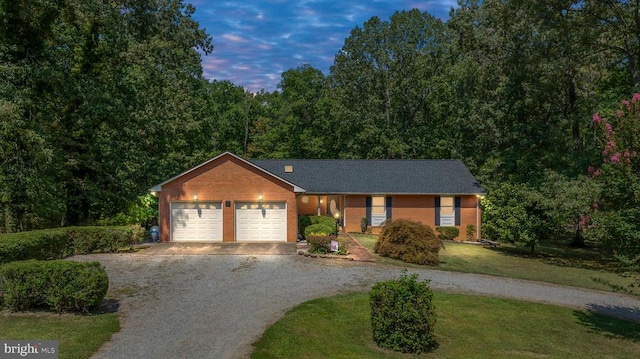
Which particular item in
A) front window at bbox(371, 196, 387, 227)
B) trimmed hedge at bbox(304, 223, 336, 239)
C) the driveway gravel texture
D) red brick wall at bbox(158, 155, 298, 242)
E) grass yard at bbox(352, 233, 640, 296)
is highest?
red brick wall at bbox(158, 155, 298, 242)

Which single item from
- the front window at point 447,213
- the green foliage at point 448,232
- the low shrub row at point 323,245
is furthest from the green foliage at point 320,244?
the front window at point 447,213

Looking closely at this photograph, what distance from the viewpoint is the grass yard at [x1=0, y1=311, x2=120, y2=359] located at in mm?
8836

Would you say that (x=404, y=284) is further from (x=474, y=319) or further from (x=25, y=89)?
(x=25, y=89)

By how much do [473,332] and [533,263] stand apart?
14276mm

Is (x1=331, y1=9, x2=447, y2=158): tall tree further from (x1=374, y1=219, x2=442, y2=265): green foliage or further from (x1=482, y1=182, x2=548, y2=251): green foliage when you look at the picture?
(x1=374, y1=219, x2=442, y2=265): green foliage

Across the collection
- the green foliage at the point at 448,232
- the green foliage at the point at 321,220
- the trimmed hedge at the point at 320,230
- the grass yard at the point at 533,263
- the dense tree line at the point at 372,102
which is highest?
the dense tree line at the point at 372,102

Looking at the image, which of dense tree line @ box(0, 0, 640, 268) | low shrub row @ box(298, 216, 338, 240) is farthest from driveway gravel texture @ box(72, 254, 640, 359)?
dense tree line @ box(0, 0, 640, 268)

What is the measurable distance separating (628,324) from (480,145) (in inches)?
977

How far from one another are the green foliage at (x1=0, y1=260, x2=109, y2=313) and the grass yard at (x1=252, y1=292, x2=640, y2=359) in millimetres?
5297

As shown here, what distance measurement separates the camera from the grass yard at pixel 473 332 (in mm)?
9188

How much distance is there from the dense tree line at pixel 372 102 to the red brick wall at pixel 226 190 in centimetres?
490

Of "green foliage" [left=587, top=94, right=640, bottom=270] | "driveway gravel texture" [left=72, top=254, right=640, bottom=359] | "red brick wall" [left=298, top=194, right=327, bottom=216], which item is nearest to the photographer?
"driveway gravel texture" [left=72, top=254, right=640, bottom=359]

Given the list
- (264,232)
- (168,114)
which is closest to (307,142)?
(168,114)

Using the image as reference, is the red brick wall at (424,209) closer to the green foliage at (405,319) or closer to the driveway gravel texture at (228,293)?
the driveway gravel texture at (228,293)
